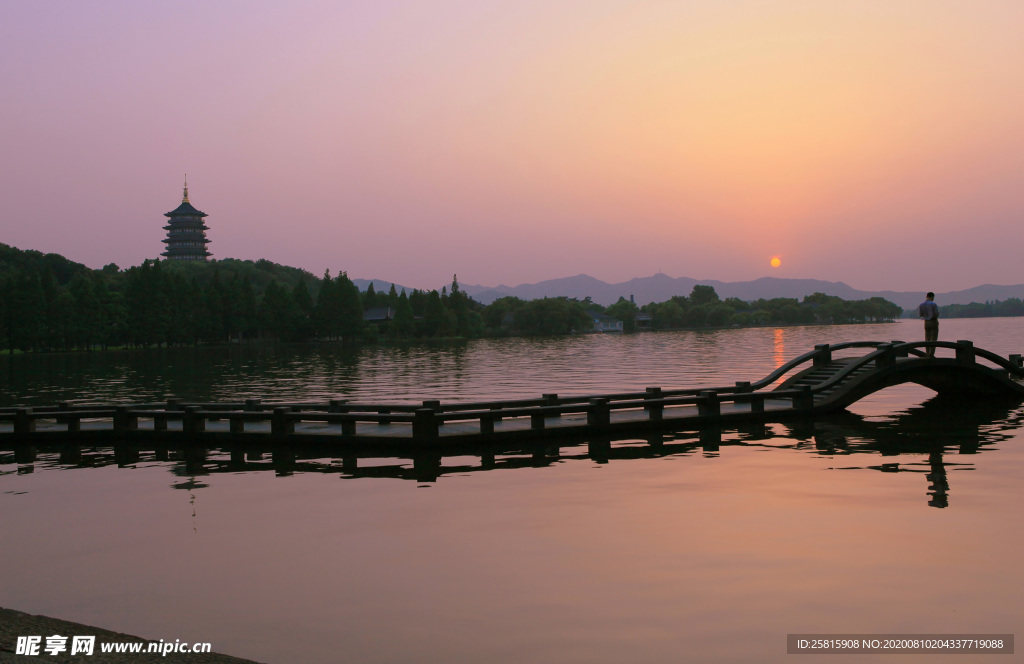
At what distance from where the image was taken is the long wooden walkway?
19.3 meters

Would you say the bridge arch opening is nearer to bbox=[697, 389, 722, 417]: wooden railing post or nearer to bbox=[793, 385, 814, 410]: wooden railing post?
bbox=[793, 385, 814, 410]: wooden railing post

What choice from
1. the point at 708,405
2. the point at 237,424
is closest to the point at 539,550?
the point at 237,424

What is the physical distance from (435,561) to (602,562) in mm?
2234

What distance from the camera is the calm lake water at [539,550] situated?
312 inches

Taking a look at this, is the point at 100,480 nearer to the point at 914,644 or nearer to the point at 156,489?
the point at 156,489

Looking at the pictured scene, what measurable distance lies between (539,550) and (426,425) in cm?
854

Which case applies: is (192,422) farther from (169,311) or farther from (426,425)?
(169,311)

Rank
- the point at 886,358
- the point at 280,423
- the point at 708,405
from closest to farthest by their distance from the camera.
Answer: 1. the point at 280,423
2. the point at 708,405
3. the point at 886,358

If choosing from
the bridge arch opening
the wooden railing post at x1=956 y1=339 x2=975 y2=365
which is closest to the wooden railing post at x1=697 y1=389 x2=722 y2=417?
the bridge arch opening

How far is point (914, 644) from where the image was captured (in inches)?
295

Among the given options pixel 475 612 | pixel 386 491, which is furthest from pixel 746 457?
pixel 475 612

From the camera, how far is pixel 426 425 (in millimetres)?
18797

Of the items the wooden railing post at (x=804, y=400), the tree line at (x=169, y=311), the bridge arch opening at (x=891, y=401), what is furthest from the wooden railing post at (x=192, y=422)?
the tree line at (x=169, y=311)

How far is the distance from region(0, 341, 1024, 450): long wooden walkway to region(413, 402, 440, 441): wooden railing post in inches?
1.0
